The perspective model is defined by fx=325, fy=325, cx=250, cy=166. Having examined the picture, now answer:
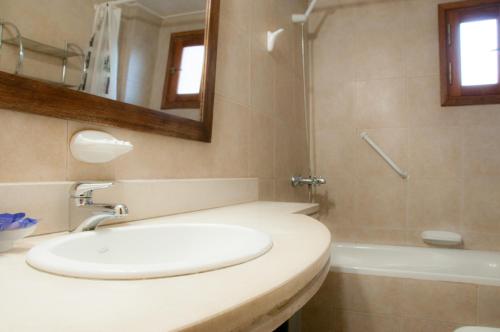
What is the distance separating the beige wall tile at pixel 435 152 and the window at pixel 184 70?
5.60 feet

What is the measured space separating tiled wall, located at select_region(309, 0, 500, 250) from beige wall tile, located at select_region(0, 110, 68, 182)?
2025 mm

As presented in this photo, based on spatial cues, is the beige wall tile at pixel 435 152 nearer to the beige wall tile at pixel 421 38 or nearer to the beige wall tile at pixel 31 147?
the beige wall tile at pixel 421 38

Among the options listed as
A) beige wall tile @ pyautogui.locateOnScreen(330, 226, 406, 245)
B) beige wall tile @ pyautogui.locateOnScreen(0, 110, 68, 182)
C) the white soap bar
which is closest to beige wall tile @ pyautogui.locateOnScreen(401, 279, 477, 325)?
the white soap bar

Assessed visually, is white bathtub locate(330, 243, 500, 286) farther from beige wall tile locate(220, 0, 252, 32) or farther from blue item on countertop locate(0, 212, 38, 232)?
blue item on countertop locate(0, 212, 38, 232)

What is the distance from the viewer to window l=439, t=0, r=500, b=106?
208cm

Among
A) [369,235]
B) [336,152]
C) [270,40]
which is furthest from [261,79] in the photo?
[369,235]

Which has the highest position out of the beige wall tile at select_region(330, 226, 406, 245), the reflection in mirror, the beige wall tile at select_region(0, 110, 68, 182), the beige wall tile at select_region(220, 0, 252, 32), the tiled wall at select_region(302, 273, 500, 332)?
the beige wall tile at select_region(220, 0, 252, 32)

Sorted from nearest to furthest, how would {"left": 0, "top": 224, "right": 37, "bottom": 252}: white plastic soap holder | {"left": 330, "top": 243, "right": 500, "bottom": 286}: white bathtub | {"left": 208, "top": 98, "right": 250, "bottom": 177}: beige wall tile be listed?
{"left": 0, "top": 224, "right": 37, "bottom": 252}: white plastic soap holder
{"left": 208, "top": 98, "right": 250, "bottom": 177}: beige wall tile
{"left": 330, "top": 243, "right": 500, "bottom": 286}: white bathtub

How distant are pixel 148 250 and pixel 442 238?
1.98 metres

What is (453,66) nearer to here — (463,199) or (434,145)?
(434,145)

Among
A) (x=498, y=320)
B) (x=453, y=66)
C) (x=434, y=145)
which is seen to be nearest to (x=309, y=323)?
(x=498, y=320)

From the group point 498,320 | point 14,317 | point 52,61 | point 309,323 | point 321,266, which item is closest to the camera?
point 14,317

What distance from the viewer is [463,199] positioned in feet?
6.93

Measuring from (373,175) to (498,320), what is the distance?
1.13 metres
